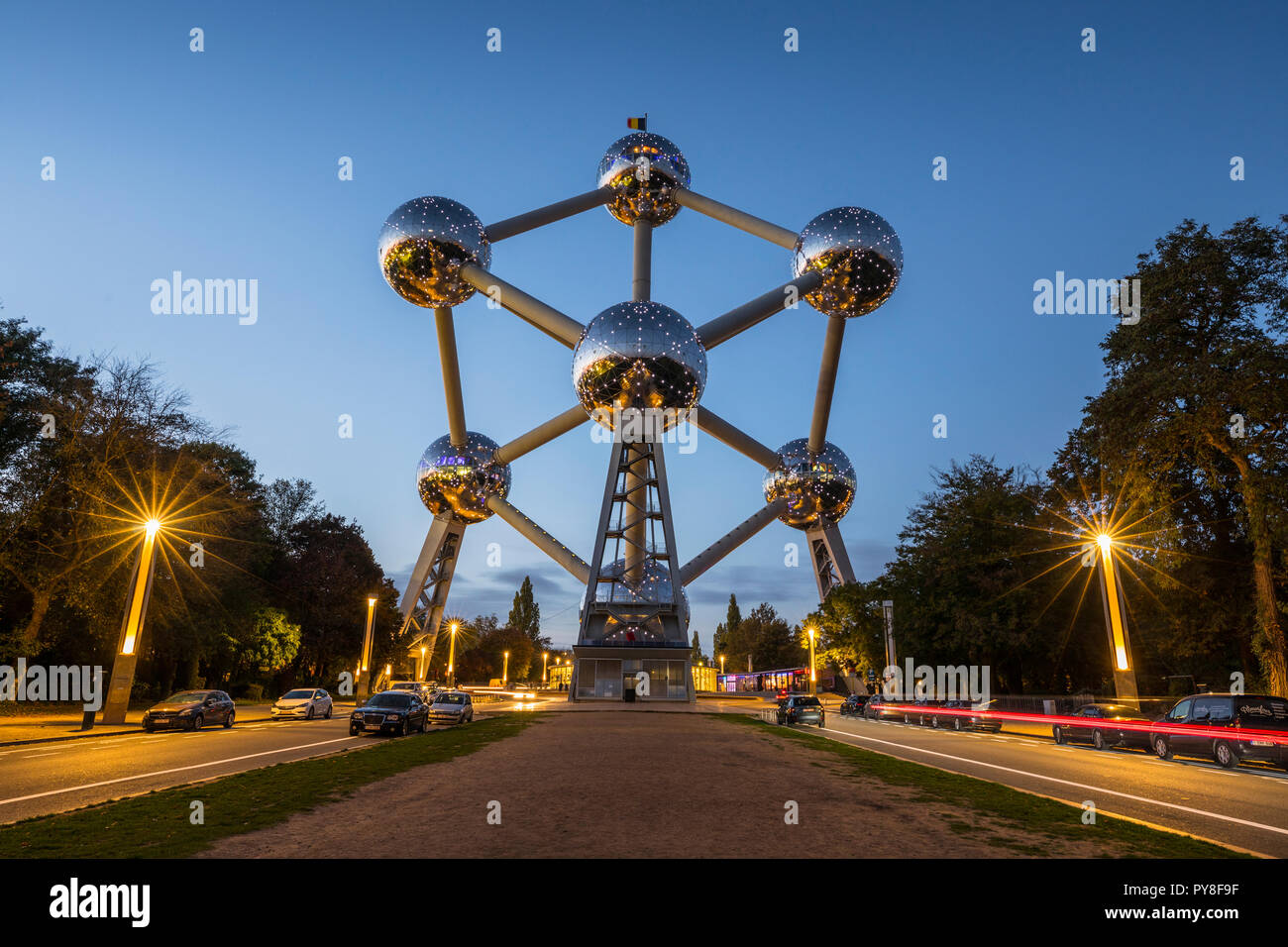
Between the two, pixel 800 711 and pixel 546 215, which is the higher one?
pixel 546 215

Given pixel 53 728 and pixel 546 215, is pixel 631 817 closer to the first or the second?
pixel 53 728

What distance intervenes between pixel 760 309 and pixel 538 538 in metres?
20.8

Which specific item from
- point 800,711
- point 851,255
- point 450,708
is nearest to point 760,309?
point 851,255

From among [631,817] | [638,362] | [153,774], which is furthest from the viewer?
[638,362]

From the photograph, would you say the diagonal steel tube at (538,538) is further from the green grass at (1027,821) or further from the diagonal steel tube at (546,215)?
the green grass at (1027,821)

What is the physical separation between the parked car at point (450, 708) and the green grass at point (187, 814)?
50.6ft

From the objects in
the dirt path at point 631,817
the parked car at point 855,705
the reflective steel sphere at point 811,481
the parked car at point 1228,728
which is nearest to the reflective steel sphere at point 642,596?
the reflective steel sphere at point 811,481

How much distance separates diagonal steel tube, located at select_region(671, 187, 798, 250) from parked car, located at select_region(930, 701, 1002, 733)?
2122cm

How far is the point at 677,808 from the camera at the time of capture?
30.1 ft

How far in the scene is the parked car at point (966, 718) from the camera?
32.8 m

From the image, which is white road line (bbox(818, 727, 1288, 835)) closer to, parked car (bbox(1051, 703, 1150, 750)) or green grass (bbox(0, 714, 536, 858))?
green grass (bbox(0, 714, 536, 858))

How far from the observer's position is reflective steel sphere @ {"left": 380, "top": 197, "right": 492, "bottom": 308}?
112ft

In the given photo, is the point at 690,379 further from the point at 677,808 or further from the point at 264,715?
the point at 264,715

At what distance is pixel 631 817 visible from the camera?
849cm
